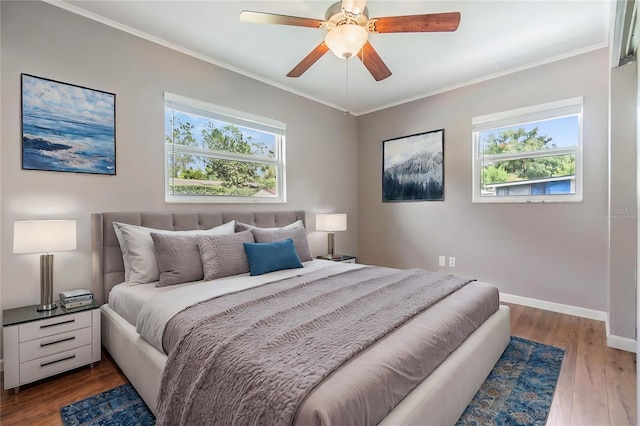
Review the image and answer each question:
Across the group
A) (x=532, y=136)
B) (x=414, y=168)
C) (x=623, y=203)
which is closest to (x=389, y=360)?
(x=623, y=203)

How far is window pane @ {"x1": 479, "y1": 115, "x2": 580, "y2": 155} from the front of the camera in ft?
10.2

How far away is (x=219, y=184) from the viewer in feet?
10.9

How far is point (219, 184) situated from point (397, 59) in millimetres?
2298

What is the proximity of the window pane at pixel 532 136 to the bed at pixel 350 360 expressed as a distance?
2.02 meters

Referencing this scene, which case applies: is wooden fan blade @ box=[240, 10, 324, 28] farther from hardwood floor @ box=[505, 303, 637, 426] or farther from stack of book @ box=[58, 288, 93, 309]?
hardwood floor @ box=[505, 303, 637, 426]

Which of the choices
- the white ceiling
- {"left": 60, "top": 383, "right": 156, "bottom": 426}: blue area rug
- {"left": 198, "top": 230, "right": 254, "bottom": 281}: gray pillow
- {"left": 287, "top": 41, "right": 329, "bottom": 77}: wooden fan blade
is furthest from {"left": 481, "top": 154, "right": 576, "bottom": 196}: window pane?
{"left": 60, "top": 383, "right": 156, "bottom": 426}: blue area rug

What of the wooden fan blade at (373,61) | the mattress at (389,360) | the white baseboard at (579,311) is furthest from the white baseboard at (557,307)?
the wooden fan blade at (373,61)

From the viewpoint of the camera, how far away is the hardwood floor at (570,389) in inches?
65.1

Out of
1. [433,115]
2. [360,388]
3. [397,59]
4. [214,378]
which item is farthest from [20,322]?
[433,115]

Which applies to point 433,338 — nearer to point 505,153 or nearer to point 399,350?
point 399,350

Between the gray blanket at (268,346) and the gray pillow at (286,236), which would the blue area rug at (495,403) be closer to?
the gray blanket at (268,346)

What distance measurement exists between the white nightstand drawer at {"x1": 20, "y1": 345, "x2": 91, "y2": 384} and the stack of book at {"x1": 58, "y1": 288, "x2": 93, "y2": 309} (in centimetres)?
30

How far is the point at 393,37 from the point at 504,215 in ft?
7.55

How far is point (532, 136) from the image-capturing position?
3336mm
